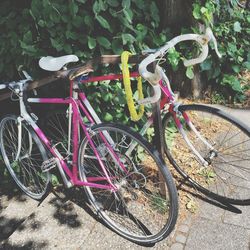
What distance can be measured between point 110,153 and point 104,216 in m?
0.70

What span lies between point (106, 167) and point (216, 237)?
3.69 feet

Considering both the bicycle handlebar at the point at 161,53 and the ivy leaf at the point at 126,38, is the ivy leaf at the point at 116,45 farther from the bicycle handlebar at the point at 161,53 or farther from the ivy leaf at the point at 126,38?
the bicycle handlebar at the point at 161,53

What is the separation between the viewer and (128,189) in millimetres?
3375

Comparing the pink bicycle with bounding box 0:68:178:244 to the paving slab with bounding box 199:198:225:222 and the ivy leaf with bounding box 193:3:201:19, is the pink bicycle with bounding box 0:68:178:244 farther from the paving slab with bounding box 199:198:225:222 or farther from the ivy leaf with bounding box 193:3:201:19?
the ivy leaf with bounding box 193:3:201:19

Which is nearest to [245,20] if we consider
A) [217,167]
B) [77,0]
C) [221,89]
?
[221,89]

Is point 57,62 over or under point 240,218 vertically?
over

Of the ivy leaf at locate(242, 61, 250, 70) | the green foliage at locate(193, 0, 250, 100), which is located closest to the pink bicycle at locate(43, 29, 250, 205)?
the green foliage at locate(193, 0, 250, 100)

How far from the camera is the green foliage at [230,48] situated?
4.84 meters

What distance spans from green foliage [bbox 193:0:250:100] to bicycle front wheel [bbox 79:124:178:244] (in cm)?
184

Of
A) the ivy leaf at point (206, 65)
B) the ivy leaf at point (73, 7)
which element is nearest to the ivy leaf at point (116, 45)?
the ivy leaf at point (73, 7)

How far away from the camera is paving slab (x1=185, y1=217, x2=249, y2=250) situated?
10.1 ft

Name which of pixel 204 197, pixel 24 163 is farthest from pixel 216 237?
pixel 24 163

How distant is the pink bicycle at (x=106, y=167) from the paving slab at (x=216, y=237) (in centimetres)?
29

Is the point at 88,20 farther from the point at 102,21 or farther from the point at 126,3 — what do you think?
the point at 126,3
